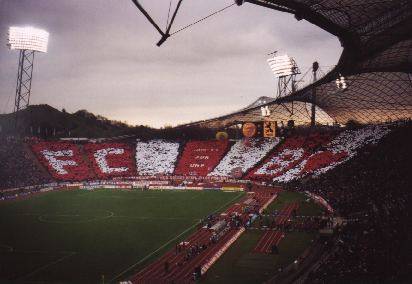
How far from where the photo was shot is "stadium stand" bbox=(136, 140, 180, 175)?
73062mm

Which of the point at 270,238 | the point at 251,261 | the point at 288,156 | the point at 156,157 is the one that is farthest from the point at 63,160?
the point at 251,261

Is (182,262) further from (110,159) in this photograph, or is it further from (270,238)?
(110,159)

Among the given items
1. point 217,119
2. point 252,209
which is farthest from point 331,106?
point 252,209

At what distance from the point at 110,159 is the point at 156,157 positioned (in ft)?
28.4

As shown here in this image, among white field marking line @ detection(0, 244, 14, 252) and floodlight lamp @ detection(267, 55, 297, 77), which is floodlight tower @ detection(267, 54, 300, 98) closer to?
floodlight lamp @ detection(267, 55, 297, 77)

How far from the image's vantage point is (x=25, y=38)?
6494cm

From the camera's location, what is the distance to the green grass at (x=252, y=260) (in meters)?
21.9

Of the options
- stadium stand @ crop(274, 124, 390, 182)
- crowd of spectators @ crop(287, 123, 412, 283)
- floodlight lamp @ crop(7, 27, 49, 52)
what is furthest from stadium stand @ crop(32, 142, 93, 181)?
crowd of spectators @ crop(287, 123, 412, 283)

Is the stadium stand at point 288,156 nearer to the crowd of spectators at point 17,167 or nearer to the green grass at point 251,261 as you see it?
the green grass at point 251,261

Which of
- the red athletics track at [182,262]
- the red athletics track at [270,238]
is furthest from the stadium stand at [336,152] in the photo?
the red athletics track at [182,262]

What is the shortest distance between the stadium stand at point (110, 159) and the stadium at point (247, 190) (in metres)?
0.35

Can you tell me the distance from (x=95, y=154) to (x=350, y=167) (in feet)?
161

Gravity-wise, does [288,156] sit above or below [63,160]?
above

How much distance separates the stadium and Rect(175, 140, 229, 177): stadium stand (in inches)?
15.7
